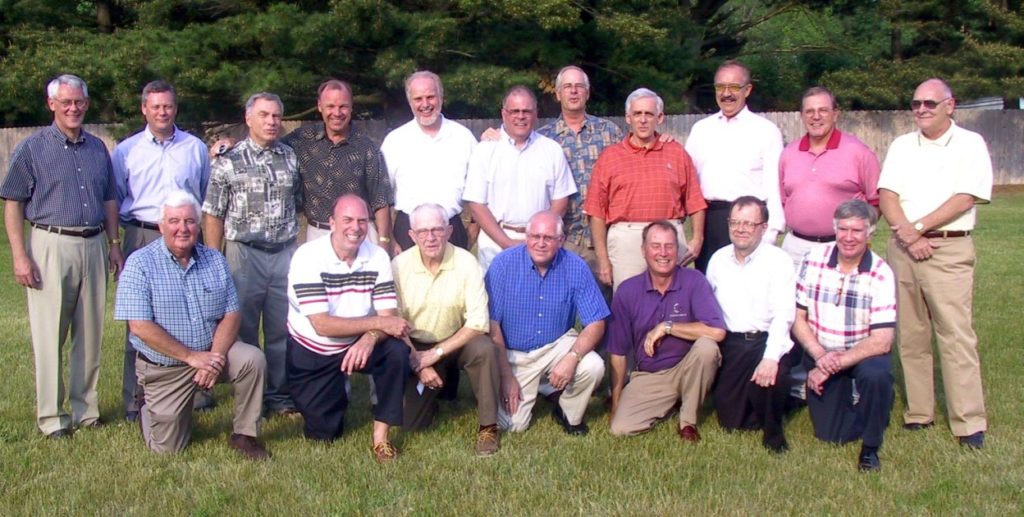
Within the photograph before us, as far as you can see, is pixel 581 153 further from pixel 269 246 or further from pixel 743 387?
pixel 269 246

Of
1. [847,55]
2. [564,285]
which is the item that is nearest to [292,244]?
[564,285]

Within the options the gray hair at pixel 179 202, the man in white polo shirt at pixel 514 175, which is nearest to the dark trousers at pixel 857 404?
the man in white polo shirt at pixel 514 175

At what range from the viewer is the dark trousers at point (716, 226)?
647 centimetres

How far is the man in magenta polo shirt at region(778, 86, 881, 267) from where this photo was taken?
598cm

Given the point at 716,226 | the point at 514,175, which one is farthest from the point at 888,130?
the point at 514,175

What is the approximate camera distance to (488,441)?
552 centimetres

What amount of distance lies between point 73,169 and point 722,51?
23.4 meters

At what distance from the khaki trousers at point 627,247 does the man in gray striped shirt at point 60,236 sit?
10.5ft

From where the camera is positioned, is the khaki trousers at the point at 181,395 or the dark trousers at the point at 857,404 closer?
the dark trousers at the point at 857,404

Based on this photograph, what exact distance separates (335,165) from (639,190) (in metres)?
1.95

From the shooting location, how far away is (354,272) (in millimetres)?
5508

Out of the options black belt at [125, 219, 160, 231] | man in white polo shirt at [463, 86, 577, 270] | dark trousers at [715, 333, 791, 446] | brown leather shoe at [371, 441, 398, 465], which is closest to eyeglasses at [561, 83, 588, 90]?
man in white polo shirt at [463, 86, 577, 270]

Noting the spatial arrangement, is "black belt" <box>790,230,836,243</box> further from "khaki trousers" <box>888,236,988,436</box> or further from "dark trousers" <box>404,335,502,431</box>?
"dark trousers" <box>404,335,502,431</box>

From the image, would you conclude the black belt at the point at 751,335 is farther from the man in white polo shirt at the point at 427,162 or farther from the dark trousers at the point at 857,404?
the man in white polo shirt at the point at 427,162
